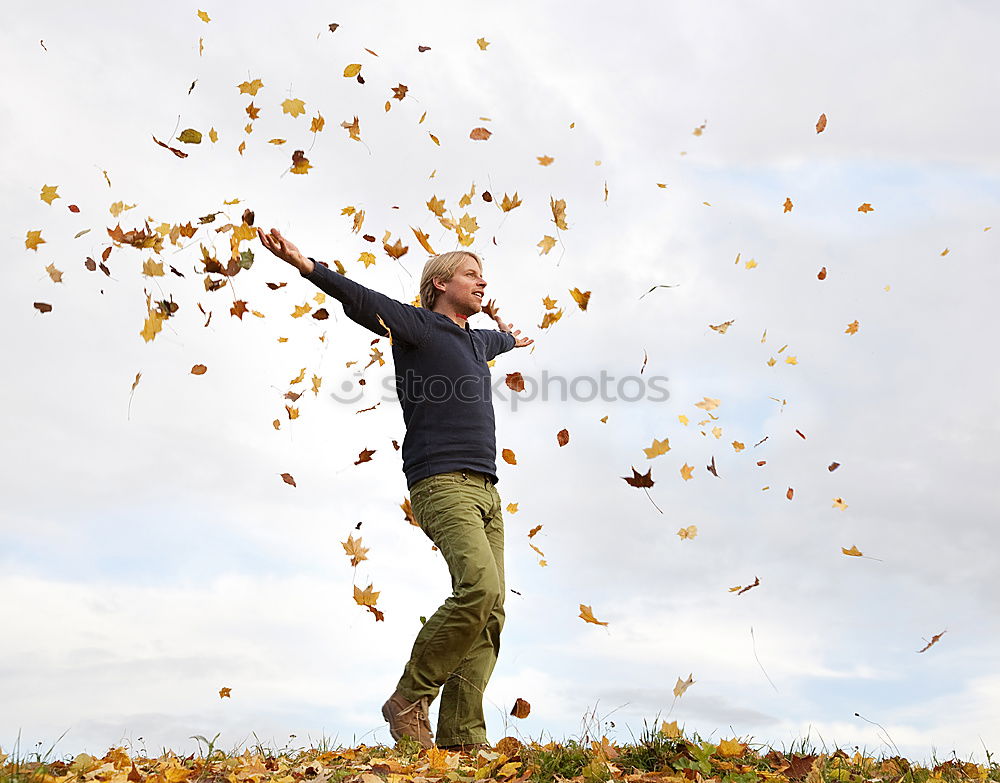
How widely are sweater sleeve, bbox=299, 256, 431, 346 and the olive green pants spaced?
79 cm

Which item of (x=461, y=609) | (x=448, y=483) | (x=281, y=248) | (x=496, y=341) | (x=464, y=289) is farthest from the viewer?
(x=496, y=341)

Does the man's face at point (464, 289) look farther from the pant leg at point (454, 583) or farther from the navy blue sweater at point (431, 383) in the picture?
the pant leg at point (454, 583)

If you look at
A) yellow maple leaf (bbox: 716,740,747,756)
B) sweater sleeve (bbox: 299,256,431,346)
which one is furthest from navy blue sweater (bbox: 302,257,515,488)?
yellow maple leaf (bbox: 716,740,747,756)

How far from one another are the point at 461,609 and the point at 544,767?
939mm

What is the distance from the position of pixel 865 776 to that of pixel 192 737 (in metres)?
3.04

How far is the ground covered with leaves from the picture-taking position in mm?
3674

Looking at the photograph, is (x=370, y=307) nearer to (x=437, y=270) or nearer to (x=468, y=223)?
(x=437, y=270)

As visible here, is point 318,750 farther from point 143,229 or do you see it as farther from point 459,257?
point 143,229

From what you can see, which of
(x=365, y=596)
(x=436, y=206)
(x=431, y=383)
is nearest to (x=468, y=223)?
(x=436, y=206)

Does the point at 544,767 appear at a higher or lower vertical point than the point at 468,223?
lower

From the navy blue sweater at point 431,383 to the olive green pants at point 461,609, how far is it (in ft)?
0.36

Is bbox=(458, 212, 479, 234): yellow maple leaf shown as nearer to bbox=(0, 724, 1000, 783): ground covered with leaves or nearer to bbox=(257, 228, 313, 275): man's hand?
bbox=(257, 228, 313, 275): man's hand

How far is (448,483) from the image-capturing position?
469 cm

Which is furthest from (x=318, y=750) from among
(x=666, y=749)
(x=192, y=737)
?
(x=666, y=749)
